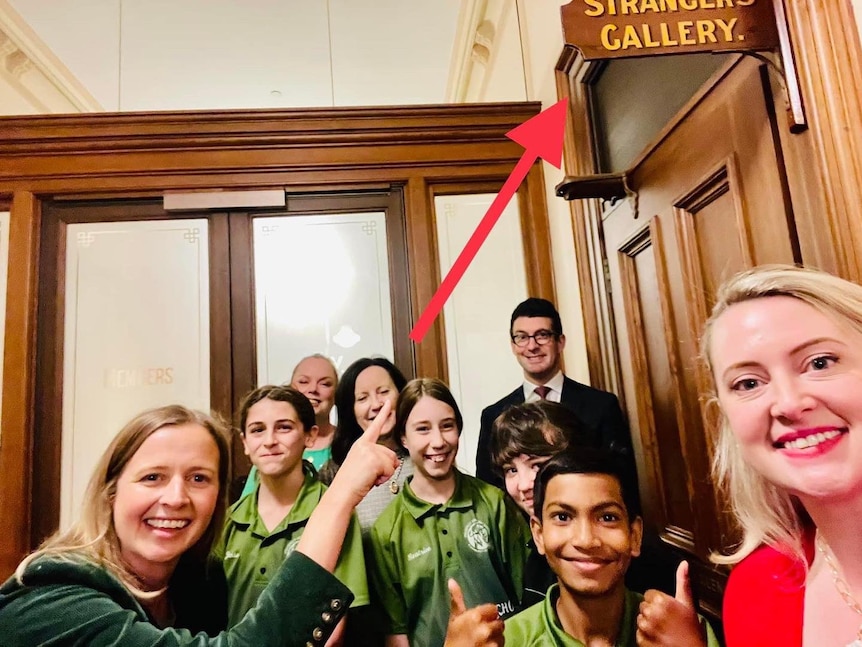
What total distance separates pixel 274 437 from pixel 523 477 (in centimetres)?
58

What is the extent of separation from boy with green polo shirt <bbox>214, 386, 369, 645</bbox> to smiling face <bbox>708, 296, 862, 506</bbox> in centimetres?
80

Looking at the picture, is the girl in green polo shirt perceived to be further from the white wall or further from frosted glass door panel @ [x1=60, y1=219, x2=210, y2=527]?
frosted glass door panel @ [x1=60, y1=219, x2=210, y2=527]

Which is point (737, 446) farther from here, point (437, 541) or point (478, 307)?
point (478, 307)

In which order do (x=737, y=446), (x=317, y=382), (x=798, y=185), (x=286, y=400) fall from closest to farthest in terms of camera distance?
1. (x=737, y=446)
2. (x=798, y=185)
3. (x=286, y=400)
4. (x=317, y=382)

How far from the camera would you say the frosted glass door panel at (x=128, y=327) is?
2379mm

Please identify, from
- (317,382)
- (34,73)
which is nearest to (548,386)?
(317,382)

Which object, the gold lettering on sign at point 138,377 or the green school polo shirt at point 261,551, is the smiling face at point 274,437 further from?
the gold lettering on sign at point 138,377

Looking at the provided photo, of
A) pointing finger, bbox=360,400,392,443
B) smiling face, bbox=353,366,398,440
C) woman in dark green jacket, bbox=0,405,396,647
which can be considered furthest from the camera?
smiling face, bbox=353,366,398,440

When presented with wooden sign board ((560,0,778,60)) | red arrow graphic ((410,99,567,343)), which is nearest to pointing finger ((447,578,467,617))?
wooden sign board ((560,0,778,60))

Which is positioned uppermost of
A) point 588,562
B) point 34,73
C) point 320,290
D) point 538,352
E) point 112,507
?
point 34,73

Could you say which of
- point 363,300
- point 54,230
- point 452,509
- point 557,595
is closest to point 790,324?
point 557,595

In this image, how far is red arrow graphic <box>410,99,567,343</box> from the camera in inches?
88.0

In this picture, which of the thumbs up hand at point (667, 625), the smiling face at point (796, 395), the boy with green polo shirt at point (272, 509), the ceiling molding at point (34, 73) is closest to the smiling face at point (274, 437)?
the boy with green polo shirt at point (272, 509)

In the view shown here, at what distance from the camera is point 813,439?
0.65 metres
